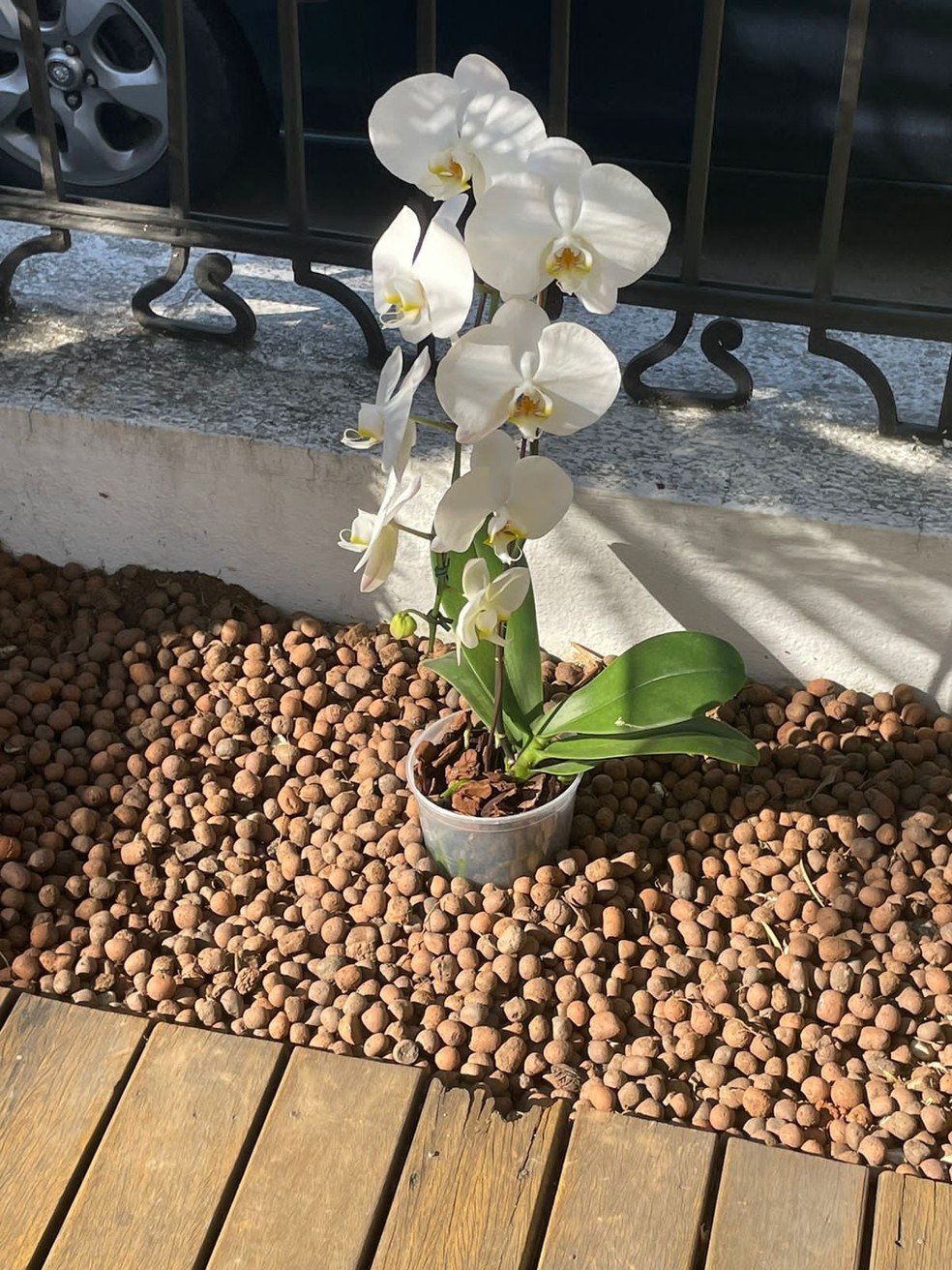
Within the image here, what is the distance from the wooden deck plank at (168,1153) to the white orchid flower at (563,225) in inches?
38.7

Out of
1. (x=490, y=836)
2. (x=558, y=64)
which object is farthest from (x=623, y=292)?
(x=490, y=836)

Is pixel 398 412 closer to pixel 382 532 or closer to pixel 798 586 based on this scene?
pixel 382 532

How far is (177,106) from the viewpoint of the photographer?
2.20m

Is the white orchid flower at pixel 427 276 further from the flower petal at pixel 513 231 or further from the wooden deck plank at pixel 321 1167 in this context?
the wooden deck plank at pixel 321 1167

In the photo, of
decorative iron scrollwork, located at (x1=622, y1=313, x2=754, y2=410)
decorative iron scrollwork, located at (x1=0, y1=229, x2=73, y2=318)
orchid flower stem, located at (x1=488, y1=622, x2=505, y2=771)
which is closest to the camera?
orchid flower stem, located at (x1=488, y1=622, x2=505, y2=771)

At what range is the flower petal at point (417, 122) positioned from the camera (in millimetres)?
1420

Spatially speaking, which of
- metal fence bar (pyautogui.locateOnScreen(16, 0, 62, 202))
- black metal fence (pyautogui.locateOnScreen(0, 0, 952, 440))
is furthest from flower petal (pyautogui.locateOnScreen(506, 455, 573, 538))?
metal fence bar (pyautogui.locateOnScreen(16, 0, 62, 202))

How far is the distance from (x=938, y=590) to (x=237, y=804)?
1066 mm

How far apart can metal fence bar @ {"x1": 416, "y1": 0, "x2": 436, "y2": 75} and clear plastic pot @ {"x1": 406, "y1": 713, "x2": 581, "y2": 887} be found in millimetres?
945

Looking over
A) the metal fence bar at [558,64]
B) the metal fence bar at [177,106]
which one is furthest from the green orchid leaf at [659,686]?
the metal fence bar at [177,106]

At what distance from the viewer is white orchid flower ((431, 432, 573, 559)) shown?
4.88 feet

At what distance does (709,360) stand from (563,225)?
82 cm

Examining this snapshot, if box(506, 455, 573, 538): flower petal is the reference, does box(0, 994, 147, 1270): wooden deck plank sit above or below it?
below

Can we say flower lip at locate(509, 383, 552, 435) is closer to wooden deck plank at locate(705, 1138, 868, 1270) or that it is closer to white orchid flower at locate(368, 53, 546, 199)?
white orchid flower at locate(368, 53, 546, 199)
